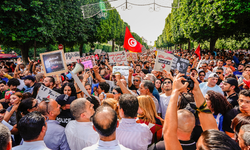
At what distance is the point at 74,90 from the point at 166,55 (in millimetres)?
2957

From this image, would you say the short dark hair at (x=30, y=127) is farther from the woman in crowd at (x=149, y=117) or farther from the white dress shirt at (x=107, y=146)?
the woman in crowd at (x=149, y=117)

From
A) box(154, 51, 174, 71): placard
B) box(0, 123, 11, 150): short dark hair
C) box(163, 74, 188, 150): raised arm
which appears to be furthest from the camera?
box(154, 51, 174, 71): placard

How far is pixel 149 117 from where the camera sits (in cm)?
264

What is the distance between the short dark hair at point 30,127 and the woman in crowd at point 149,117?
1.45 metres

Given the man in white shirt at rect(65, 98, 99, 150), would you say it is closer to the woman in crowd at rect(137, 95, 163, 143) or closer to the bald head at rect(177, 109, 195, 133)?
the woman in crowd at rect(137, 95, 163, 143)

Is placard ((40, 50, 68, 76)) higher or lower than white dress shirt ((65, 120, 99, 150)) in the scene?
higher

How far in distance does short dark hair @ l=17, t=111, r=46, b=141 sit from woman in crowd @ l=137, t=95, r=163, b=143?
4.75 feet

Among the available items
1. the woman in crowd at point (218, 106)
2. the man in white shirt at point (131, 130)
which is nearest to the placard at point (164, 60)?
the woman in crowd at point (218, 106)

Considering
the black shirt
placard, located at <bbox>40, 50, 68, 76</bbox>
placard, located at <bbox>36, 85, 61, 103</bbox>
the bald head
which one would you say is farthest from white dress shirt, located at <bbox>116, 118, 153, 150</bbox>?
placard, located at <bbox>40, 50, 68, 76</bbox>

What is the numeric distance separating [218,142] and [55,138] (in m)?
2.27

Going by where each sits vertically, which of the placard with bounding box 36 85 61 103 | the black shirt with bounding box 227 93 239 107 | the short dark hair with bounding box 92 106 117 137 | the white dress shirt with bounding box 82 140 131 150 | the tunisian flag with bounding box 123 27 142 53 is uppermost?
the tunisian flag with bounding box 123 27 142 53

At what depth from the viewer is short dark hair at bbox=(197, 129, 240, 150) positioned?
4.00ft

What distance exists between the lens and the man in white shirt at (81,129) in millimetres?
2271

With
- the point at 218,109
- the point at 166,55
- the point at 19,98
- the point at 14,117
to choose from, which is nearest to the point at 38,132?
the point at 14,117
